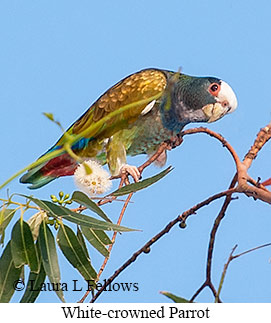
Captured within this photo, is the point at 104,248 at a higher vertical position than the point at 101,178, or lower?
lower

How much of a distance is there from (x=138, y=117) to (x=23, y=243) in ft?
4.03

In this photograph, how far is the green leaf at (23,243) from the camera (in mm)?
1462

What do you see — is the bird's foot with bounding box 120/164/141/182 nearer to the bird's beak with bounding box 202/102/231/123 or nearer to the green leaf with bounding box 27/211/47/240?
the bird's beak with bounding box 202/102/231/123

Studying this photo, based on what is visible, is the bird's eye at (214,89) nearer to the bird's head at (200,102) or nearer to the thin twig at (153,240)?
the bird's head at (200,102)

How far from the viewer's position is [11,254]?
4.99 feet

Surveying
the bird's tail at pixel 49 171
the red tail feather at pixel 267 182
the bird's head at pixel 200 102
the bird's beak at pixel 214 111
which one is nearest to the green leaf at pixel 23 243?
the red tail feather at pixel 267 182

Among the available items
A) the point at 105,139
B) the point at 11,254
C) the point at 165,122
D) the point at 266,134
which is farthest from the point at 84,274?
the point at 165,122

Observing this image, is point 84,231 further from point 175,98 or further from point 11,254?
point 175,98

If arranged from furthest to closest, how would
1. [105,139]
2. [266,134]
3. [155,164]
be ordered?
[155,164], [105,139], [266,134]

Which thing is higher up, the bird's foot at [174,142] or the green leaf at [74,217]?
the green leaf at [74,217]

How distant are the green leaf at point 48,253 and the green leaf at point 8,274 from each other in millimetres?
95

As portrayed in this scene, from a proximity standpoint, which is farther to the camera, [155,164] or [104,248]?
[155,164]
